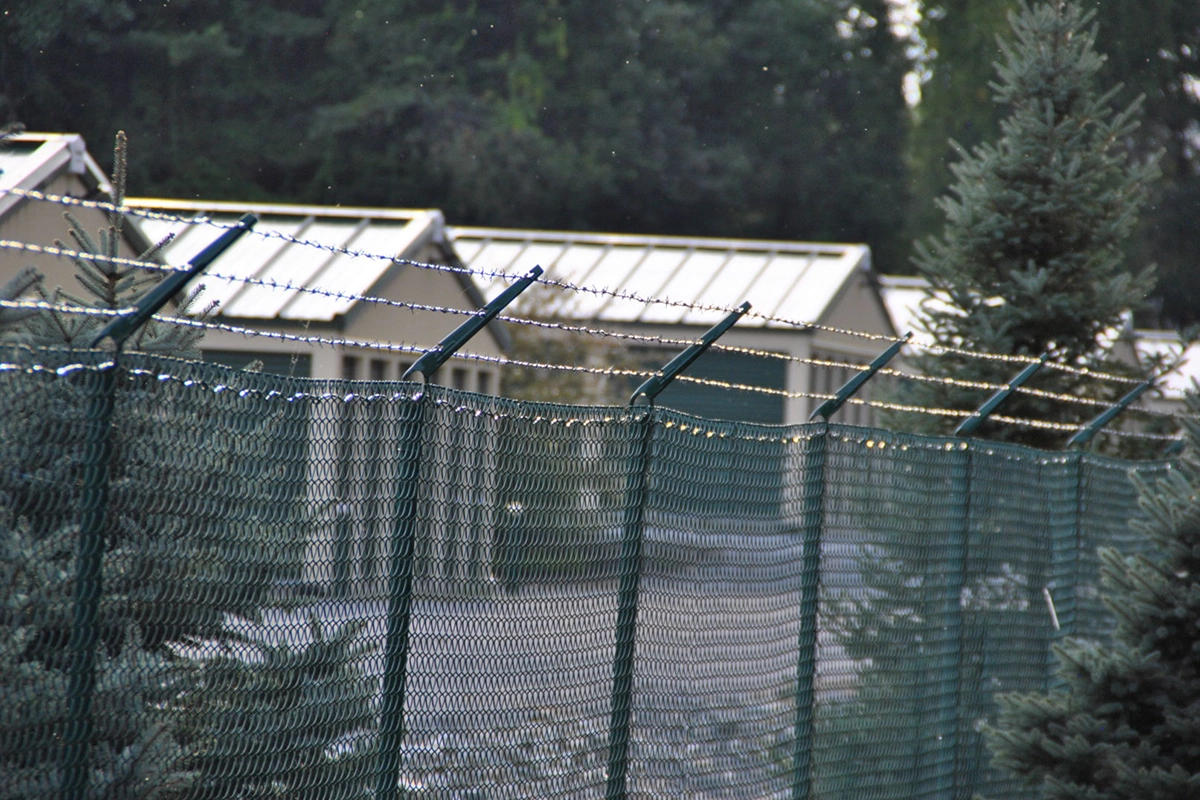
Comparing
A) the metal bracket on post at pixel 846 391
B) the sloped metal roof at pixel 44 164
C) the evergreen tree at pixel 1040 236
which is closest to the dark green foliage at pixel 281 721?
the metal bracket on post at pixel 846 391

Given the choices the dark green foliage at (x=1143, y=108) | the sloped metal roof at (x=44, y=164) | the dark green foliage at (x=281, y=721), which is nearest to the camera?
the dark green foliage at (x=281, y=721)

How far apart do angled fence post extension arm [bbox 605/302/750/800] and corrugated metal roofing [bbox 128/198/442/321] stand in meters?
9.17

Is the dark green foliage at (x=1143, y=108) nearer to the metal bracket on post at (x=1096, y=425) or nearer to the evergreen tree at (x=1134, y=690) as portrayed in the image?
the metal bracket on post at (x=1096, y=425)

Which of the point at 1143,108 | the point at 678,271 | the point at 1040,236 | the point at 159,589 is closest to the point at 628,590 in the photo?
the point at 159,589

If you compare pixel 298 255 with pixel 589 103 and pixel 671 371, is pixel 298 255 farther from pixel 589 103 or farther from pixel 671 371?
pixel 589 103

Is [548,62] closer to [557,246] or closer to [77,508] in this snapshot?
[557,246]

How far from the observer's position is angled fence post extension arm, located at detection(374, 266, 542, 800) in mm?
3588

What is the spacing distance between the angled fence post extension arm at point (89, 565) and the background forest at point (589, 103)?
28.6 m

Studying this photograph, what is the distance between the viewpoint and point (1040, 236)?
9695mm

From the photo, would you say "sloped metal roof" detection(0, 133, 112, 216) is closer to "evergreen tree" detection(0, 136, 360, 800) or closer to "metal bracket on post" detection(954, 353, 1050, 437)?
"metal bracket on post" detection(954, 353, 1050, 437)

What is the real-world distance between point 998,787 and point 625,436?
3.82 meters

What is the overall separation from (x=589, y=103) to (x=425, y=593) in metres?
40.0

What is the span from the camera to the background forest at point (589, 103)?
36.0 meters

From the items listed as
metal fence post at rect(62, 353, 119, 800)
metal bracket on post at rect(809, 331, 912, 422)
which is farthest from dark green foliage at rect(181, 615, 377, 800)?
metal bracket on post at rect(809, 331, 912, 422)
